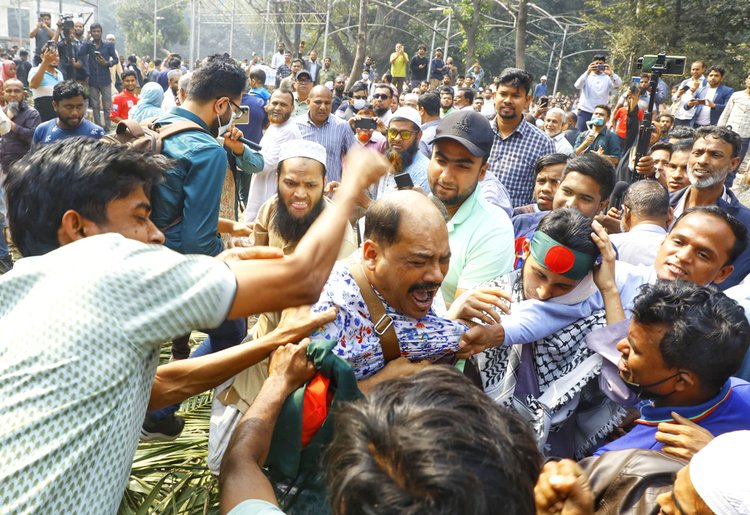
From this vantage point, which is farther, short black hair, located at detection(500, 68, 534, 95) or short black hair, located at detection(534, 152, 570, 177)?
short black hair, located at detection(500, 68, 534, 95)

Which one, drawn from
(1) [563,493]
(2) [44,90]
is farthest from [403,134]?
(2) [44,90]

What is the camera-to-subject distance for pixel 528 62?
40094 mm

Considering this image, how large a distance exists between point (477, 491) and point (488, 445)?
0.31 ft

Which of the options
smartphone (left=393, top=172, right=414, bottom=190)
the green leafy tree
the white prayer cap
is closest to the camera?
the white prayer cap

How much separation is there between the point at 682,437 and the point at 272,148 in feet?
15.8

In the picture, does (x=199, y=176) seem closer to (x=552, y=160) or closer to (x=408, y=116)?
(x=552, y=160)

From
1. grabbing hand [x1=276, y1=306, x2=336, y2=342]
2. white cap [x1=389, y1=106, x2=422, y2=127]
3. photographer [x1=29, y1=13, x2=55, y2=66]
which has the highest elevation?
photographer [x1=29, y1=13, x2=55, y2=66]

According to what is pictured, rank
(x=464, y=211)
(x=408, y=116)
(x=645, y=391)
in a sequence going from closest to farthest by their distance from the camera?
(x=645, y=391) → (x=464, y=211) → (x=408, y=116)

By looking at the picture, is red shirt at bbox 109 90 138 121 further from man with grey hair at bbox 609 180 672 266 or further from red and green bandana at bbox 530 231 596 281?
red and green bandana at bbox 530 231 596 281

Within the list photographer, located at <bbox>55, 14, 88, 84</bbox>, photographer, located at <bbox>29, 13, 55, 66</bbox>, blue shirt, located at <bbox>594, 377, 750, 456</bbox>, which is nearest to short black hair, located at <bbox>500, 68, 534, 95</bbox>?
blue shirt, located at <bbox>594, 377, 750, 456</bbox>

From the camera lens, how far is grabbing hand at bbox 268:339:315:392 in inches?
70.6

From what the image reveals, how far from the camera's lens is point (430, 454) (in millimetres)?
1142

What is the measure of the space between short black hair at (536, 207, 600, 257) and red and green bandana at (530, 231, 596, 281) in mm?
24

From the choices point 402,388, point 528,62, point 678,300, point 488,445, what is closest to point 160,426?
point 402,388
